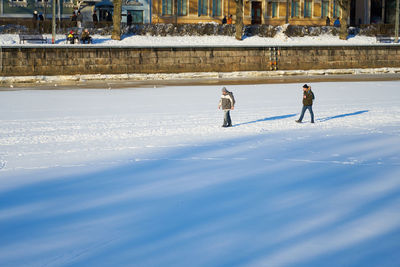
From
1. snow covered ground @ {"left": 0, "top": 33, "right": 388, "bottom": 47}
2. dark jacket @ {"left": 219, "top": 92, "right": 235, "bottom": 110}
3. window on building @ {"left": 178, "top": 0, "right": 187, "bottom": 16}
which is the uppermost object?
window on building @ {"left": 178, "top": 0, "right": 187, "bottom": 16}

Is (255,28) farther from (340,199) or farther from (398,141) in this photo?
(340,199)

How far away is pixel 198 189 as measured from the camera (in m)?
10.9

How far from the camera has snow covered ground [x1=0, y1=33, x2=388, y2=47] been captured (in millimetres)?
39812

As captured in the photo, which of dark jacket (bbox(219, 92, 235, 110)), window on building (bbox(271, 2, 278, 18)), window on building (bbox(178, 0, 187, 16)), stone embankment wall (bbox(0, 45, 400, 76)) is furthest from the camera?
window on building (bbox(271, 2, 278, 18))

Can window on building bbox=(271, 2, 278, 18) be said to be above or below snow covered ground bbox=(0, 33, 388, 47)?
above

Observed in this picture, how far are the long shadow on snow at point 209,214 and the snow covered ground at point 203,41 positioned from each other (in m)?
27.4

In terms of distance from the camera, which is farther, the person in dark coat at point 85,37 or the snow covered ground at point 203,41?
the snow covered ground at point 203,41

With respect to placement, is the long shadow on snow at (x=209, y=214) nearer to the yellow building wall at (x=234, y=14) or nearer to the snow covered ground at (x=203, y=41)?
the snow covered ground at (x=203, y=41)

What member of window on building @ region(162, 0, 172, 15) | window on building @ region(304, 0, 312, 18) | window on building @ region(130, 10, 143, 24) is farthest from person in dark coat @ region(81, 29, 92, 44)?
window on building @ region(304, 0, 312, 18)

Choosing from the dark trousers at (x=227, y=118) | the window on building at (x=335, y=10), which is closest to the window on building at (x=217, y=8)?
the window on building at (x=335, y=10)

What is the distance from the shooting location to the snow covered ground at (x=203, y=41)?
39.8m

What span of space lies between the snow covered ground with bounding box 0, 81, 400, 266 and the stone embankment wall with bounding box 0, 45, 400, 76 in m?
15.2

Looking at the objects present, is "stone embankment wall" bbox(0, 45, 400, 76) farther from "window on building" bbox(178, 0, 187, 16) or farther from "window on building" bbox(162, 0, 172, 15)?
"window on building" bbox(162, 0, 172, 15)

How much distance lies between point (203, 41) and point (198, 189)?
105ft
